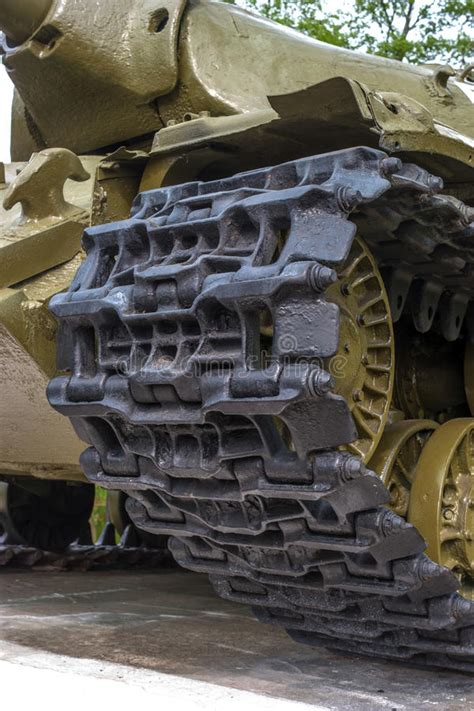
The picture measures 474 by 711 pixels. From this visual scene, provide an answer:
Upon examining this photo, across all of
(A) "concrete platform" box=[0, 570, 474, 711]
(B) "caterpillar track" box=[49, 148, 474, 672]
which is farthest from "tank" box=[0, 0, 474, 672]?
(A) "concrete platform" box=[0, 570, 474, 711]

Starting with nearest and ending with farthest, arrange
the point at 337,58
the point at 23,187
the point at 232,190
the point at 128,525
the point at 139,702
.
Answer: the point at 139,702 → the point at 232,190 → the point at 23,187 → the point at 337,58 → the point at 128,525

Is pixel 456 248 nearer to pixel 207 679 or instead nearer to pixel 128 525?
pixel 207 679

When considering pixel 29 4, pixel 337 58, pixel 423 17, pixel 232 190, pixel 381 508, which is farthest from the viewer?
pixel 423 17

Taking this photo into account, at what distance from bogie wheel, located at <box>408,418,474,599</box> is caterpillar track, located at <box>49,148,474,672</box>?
0.35 meters

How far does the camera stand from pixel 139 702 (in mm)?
3387

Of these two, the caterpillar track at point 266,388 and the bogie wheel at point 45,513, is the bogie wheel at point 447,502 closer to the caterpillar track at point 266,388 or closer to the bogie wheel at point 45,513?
the caterpillar track at point 266,388

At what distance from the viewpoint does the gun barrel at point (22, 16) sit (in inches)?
203

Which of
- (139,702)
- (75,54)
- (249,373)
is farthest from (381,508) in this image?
(75,54)

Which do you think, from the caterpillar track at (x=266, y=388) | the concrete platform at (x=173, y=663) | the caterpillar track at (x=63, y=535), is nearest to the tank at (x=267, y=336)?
the caterpillar track at (x=266, y=388)

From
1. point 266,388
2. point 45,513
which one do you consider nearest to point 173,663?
point 266,388

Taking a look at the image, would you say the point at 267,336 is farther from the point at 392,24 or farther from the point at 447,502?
the point at 392,24

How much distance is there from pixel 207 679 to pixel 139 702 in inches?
30.5

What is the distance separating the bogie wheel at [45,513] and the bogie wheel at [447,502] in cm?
366

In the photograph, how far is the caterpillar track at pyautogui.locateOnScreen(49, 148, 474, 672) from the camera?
340 centimetres
